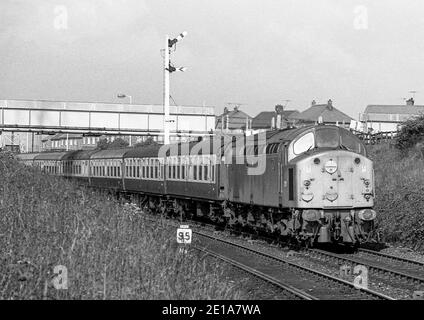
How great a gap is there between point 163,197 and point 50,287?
22969 millimetres

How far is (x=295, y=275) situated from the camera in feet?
51.3

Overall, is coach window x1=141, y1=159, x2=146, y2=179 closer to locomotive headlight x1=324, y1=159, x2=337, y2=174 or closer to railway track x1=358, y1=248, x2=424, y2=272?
railway track x1=358, y1=248, x2=424, y2=272

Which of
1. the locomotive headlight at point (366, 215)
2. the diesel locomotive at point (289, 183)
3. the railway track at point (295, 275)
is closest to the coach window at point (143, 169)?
the diesel locomotive at point (289, 183)

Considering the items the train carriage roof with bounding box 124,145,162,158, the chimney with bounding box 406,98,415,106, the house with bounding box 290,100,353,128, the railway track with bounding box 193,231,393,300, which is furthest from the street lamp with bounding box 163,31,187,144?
the chimney with bounding box 406,98,415,106

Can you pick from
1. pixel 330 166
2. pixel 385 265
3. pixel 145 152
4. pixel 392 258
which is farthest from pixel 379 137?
pixel 385 265

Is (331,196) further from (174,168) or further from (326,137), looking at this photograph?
(174,168)

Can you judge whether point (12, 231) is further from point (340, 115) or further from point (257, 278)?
point (340, 115)

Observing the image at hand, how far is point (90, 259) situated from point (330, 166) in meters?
8.93

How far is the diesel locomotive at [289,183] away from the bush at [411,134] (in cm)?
1469

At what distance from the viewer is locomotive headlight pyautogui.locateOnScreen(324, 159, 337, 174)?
59.6ft

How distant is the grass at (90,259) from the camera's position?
9742 mm

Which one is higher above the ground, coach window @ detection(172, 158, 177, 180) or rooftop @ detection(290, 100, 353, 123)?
rooftop @ detection(290, 100, 353, 123)

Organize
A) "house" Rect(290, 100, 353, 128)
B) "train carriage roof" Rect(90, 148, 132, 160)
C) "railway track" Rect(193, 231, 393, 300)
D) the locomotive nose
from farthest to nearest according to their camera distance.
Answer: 1. "house" Rect(290, 100, 353, 128)
2. "train carriage roof" Rect(90, 148, 132, 160)
3. the locomotive nose
4. "railway track" Rect(193, 231, 393, 300)
